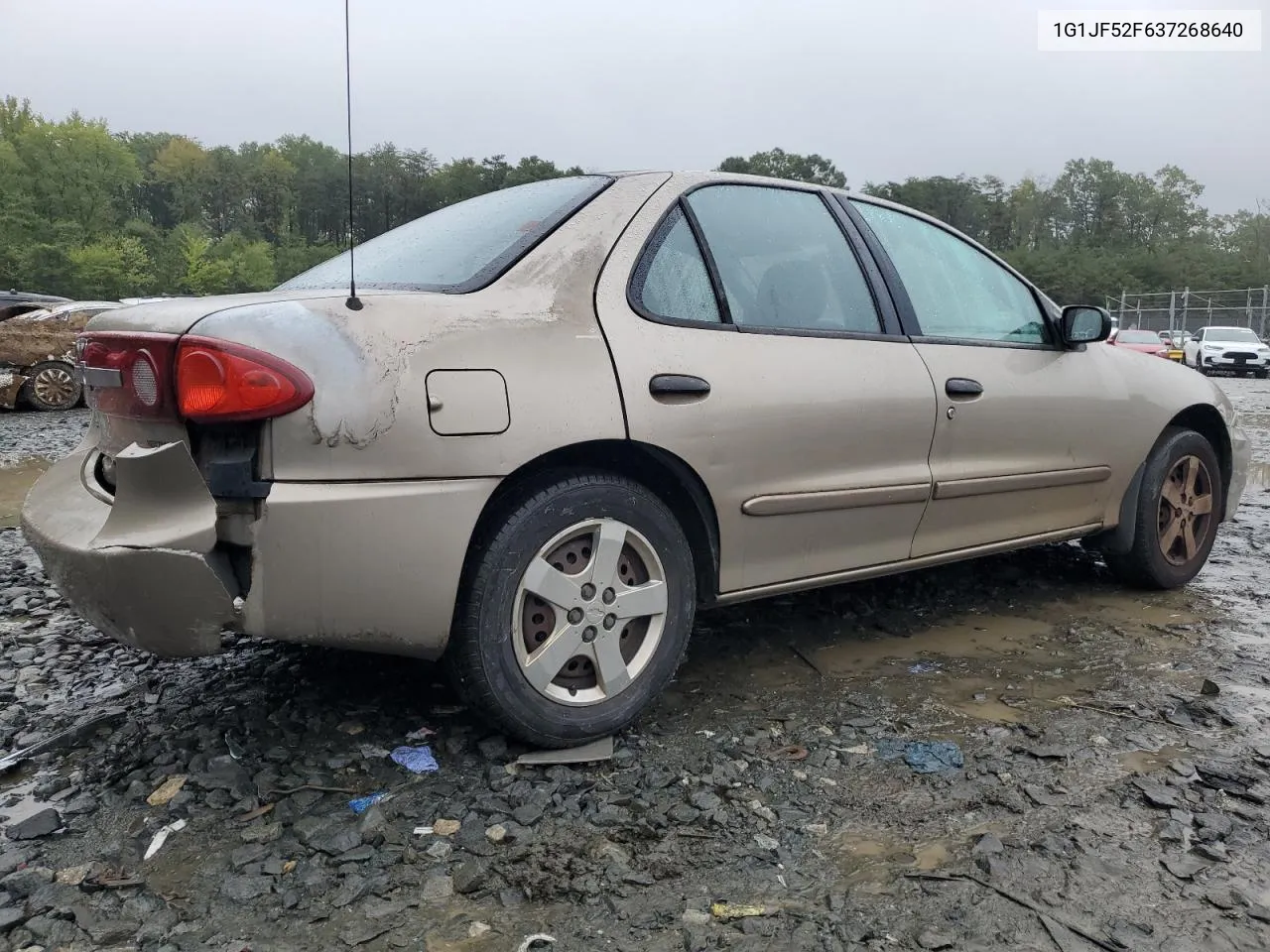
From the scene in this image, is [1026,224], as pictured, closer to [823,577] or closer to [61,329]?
[61,329]

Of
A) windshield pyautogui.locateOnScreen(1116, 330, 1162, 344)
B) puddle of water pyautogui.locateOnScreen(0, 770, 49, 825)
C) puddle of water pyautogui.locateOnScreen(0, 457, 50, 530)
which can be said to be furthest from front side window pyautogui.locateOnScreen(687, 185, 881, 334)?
windshield pyautogui.locateOnScreen(1116, 330, 1162, 344)

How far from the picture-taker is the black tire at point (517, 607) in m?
2.38

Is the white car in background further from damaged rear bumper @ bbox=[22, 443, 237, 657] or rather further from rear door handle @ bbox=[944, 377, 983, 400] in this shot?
damaged rear bumper @ bbox=[22, 443, 237, 657]

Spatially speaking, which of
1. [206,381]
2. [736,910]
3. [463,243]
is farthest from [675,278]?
[736,910]

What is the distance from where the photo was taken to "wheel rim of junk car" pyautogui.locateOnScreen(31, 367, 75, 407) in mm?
12555

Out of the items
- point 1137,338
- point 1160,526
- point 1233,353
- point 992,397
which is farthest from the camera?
point 1233,353

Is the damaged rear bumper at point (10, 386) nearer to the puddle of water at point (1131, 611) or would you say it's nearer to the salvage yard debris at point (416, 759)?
the salvage yard debris at point (416, 759)

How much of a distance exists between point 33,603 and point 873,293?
3.46 m

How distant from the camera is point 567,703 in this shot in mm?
2529

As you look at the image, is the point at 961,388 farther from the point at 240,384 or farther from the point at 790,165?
the point at 790,165

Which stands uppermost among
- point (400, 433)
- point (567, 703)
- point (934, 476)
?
point (400, 433)

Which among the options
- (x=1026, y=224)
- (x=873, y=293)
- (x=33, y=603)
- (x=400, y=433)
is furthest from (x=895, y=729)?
(x=1026, y=224)

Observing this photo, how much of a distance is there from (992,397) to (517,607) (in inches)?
76.9

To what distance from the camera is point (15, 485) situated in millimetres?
7023
